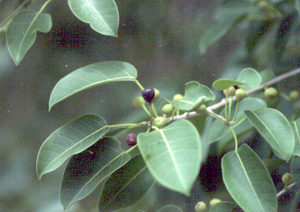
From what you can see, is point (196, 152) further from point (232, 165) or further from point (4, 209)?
point (4, 209)

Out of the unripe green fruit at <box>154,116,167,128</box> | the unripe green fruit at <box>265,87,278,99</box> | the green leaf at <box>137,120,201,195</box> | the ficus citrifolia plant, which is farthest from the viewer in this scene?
the unripe green fruit at <box>265,87,278,99</box>

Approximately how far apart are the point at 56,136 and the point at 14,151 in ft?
1.79

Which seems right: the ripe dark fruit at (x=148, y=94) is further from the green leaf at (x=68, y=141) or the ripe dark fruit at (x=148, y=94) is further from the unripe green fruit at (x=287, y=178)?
the unripe green fruit at (x=287, y=178)

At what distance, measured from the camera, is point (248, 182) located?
0.62m

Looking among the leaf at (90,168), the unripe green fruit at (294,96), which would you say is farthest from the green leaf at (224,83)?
the unripe green fruit at (294,96)

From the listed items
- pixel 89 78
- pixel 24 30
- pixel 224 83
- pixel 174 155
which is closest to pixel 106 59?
pixel 24 30

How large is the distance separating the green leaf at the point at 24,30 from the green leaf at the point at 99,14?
162 mm

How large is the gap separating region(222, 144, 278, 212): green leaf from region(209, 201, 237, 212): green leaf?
12 centimetres

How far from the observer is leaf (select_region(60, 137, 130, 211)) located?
68 cm

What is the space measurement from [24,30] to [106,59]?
281 millimetres

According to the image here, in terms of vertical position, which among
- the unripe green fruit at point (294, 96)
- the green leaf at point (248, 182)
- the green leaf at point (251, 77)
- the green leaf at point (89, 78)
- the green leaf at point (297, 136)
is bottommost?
the unripe green fruit at point (294, 96)

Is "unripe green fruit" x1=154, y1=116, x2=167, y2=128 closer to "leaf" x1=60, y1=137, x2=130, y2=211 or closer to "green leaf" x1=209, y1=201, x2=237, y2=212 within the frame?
"leaf" x1=60, y1=137, x2=130, y2=211

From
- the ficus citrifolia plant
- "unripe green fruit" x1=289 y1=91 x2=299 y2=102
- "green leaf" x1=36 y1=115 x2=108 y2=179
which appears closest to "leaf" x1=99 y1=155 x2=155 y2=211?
the ficus citrifolia plant

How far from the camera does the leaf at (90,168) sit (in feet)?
2.22
